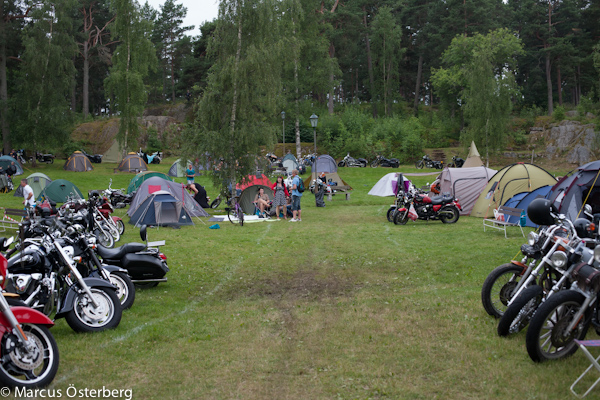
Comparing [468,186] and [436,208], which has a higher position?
[468,186]

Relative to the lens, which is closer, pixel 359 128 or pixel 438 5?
pixel 359 128

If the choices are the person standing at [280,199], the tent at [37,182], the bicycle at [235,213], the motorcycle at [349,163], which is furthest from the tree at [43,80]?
the person standing at [280,199]

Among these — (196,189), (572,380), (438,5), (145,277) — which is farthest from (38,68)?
(438,5)

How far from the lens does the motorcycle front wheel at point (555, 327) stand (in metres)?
4.18

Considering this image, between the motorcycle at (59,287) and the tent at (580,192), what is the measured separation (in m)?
8.73

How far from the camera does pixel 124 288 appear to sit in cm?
639

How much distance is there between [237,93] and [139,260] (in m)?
12.6

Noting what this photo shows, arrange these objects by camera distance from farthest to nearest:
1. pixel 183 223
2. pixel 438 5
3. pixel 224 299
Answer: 1. pixel 438 5
2. pixel 183 223
3. pixel 224 299

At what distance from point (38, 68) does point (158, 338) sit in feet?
103

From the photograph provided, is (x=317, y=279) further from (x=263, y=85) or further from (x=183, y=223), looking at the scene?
(x=263, y=85)

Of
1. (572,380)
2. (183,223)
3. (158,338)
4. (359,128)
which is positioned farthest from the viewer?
(359,128)

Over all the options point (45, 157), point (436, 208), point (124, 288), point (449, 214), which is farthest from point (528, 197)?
point (45, 157)

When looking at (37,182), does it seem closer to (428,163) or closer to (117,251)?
(117,251)

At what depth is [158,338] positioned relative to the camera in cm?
532
